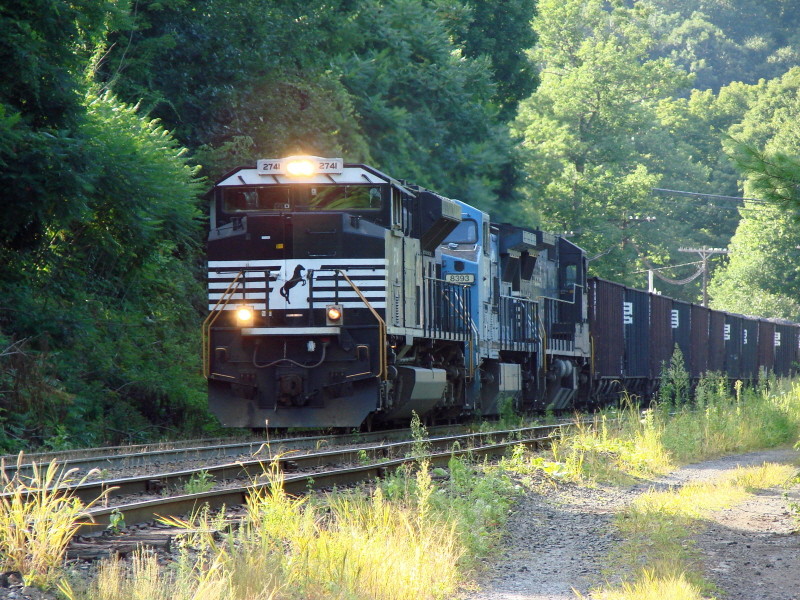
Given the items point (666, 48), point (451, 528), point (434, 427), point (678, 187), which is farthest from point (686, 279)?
point (451, 528)

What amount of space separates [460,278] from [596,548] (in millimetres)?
9599

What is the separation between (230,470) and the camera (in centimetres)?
1055

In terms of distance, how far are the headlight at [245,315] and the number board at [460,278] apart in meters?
3.78

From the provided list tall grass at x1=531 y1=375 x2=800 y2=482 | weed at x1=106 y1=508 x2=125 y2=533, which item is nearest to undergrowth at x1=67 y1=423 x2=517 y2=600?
weed at x1=106 y1=508 x2=125 y2=533

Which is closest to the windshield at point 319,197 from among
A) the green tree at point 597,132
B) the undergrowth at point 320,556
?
the undergrowth at point 320,556

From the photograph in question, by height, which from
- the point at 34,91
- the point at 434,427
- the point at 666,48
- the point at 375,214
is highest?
the point at 666,48

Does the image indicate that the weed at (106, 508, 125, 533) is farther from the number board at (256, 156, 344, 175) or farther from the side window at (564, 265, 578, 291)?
the side window at (564, 265, 578, 291)

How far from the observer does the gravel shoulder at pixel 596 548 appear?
6.57 metres

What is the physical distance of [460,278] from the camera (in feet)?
56.4

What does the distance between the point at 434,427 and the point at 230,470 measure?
742cm

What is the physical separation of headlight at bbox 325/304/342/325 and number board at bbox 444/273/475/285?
3358 millimetres

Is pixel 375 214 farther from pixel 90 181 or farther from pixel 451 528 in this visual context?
pixel 451 528

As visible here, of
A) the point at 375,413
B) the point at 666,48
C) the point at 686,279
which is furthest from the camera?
the point at 666,48

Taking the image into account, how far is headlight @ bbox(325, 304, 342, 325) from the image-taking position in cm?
1388
